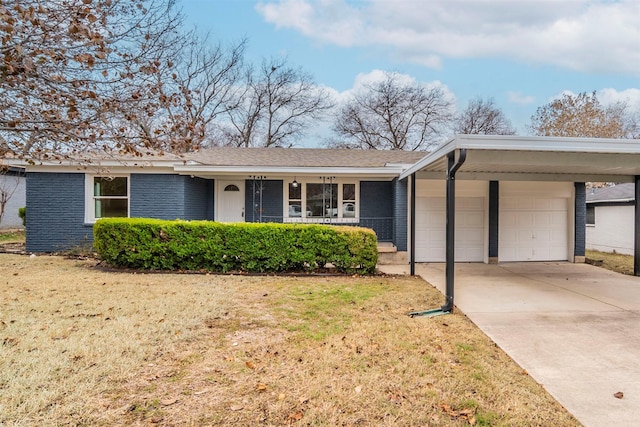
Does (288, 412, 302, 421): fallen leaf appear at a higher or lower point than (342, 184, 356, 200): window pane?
lower

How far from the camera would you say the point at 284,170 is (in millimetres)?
10570

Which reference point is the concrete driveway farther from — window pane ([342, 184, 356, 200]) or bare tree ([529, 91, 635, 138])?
bare tree ([529, 91, 635, 138])

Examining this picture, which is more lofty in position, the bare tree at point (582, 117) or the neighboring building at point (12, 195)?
the bare tree at point (582, 117)

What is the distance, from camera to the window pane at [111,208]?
1101 centimetres

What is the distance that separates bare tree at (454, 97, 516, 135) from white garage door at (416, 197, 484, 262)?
60.9ft

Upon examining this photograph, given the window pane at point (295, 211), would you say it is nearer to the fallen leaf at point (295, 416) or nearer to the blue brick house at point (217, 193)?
the blue brick house at point (217, 193)

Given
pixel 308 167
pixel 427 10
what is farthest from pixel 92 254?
pixel 427 10

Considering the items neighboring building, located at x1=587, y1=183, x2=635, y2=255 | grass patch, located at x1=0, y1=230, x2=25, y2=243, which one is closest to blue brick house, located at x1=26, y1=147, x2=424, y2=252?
grass patch, located at x1=0, y1=230, x2=25, y2=243

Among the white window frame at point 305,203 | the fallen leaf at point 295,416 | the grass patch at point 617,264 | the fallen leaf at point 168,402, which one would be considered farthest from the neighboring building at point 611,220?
the fallen leaf at point 168,402

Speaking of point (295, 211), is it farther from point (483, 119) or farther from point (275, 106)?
point (483, 119)

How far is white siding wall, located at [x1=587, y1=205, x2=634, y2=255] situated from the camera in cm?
1372

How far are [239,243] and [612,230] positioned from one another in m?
15.1

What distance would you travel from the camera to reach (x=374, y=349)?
12.8 ft

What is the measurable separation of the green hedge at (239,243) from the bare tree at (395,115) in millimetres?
19325
